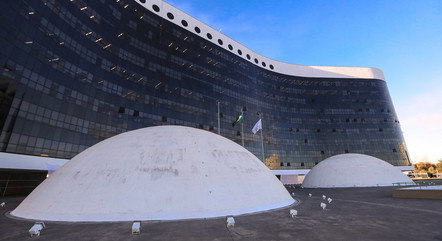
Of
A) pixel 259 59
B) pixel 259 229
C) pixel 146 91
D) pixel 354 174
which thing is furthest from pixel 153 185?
pixel 259 59

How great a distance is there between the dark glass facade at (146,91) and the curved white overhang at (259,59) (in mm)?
2706

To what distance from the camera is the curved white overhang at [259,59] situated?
64.6m

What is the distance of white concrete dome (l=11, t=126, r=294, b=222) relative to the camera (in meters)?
11.6

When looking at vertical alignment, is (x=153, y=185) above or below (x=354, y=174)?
below

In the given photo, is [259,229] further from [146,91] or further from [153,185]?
[146,91]

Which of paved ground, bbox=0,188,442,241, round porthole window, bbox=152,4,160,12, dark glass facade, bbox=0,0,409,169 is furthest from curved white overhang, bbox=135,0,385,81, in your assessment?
paved ground, bbox=0,188,442,241

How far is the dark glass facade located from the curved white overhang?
107 inches

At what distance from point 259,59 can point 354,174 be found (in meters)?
63.0

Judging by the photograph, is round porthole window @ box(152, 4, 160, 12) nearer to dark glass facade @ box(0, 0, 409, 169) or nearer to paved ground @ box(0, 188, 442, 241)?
dark glass facade @ box(0, 0, 409, 169)

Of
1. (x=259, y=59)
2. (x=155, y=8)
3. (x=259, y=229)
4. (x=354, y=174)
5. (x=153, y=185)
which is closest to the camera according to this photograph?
(x=259, y=229)

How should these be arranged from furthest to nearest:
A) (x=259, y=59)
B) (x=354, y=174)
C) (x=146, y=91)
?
1. (x=259, y=59)
2. (x=146, y=91)
3. (x=354, y=174)

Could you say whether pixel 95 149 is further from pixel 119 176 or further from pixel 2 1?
pixel 2 1

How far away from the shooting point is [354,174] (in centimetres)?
4181

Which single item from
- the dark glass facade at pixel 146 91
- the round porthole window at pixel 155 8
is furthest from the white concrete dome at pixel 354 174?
the round porthole window at pixel 155 8
